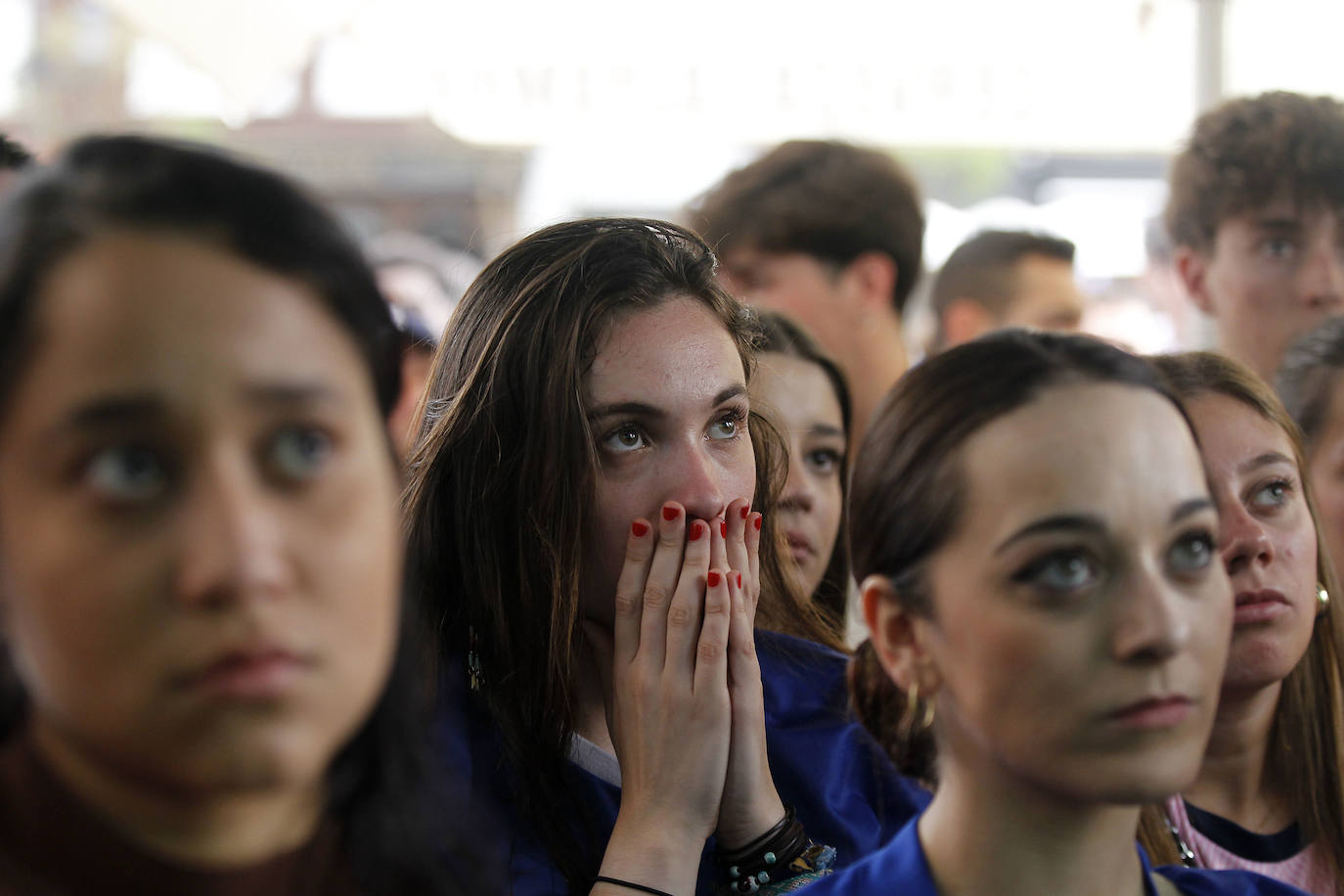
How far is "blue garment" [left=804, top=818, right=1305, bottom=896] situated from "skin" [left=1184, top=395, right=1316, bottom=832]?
442 mm

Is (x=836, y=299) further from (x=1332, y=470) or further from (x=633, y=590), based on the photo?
(x=633, y=590)

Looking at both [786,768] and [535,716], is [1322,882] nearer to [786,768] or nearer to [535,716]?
[786,768]

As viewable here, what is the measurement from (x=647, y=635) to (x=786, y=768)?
1.07 feet

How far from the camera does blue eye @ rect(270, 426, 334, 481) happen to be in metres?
0.67

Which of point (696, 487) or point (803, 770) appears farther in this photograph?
point (803, 770)

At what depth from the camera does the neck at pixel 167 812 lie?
663 millimetres

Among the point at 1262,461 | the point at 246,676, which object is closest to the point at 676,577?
the point at 1262,461

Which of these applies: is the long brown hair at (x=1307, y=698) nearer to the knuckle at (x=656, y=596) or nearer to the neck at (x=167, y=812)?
the knuckle at (x=656, y=596)

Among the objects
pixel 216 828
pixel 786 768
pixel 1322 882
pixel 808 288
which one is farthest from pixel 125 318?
pixel 808 288

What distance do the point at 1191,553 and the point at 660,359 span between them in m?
0.72

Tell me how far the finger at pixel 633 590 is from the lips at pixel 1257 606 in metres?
0.73

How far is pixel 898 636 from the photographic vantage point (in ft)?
4.14

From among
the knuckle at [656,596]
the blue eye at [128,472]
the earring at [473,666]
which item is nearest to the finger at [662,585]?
the knuckle at [656,596]

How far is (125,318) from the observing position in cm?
64
